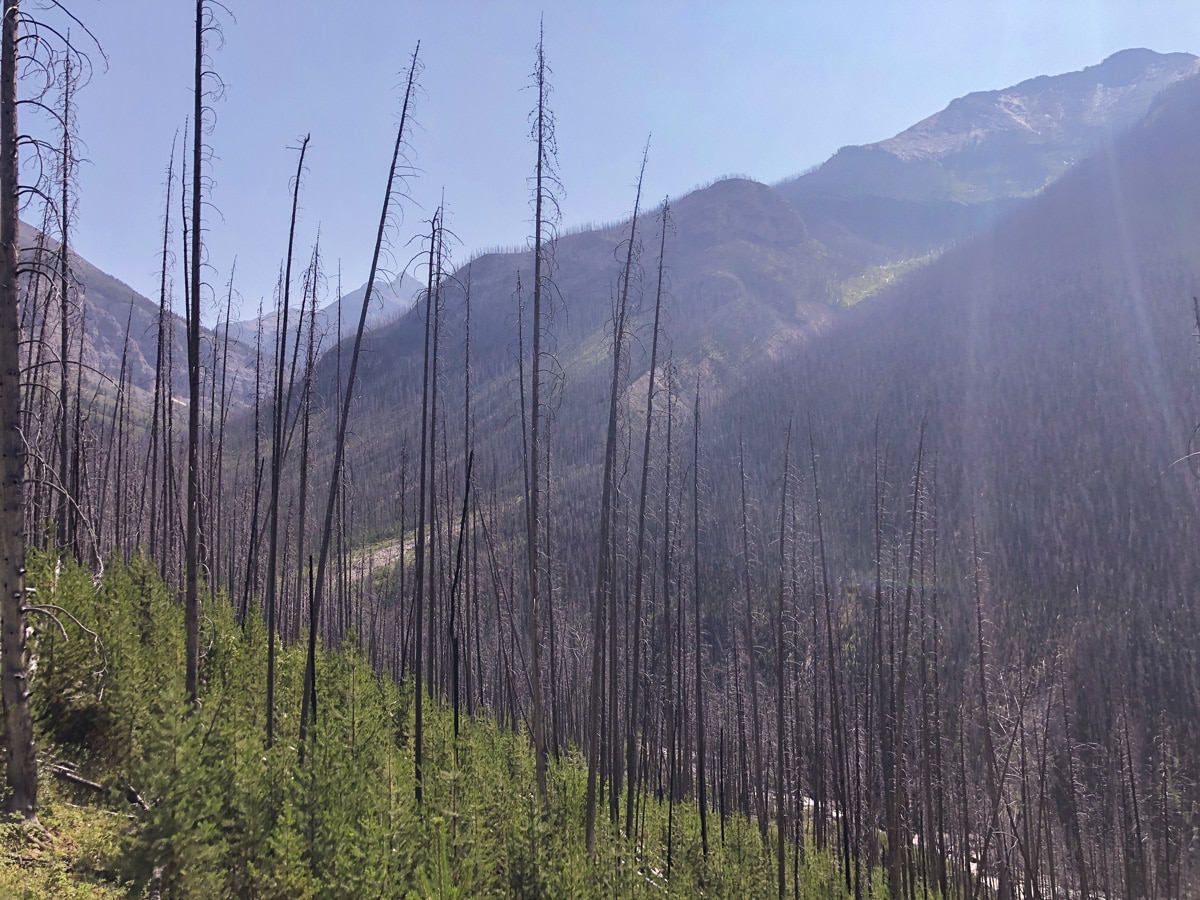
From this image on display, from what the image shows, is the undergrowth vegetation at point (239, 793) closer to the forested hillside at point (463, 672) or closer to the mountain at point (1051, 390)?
the forested hillside at point (463, 672)

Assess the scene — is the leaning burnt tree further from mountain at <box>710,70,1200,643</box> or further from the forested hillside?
mountain at <box>710,70,1200,643</box>

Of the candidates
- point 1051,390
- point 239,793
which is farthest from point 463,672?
point 1051,390

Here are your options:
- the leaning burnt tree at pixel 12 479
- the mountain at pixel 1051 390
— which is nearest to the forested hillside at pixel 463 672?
the leaning burnt tree at pixel 12 479

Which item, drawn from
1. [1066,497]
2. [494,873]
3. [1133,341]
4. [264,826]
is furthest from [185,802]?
[1133,341]

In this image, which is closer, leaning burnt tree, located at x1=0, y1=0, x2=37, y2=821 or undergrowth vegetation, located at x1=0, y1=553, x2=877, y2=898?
undergrowth vegetation, located at x1=0, y1=553, x2=877, y2=898

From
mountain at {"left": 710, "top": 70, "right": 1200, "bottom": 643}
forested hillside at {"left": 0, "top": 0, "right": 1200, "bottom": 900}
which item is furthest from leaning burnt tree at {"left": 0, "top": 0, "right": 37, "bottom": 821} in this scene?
mountain at {"left": 710, "top": 70, "right": 1200, "bottom": 643}

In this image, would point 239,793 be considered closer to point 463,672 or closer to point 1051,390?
point 463,672

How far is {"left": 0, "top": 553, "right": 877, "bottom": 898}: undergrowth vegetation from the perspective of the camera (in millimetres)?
7066

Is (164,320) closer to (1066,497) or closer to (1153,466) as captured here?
(1066,497)

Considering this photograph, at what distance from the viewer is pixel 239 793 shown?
26.6 ft

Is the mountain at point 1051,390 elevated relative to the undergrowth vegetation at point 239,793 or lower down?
elevated

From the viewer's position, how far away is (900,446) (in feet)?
386

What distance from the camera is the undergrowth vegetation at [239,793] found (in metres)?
7.07

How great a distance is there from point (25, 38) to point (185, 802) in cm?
834
